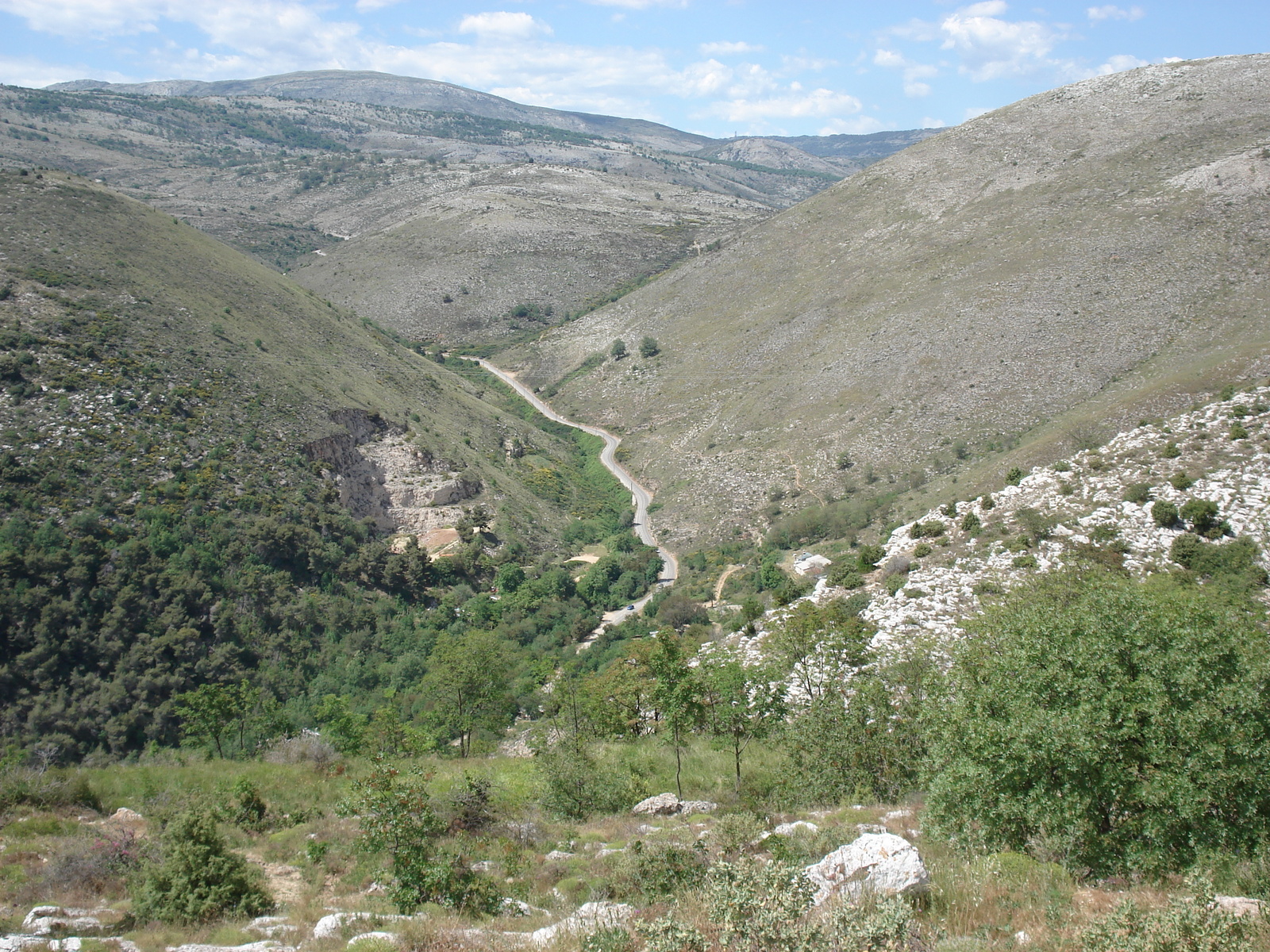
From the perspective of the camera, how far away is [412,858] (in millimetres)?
10547

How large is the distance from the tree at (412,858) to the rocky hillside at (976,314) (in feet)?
121

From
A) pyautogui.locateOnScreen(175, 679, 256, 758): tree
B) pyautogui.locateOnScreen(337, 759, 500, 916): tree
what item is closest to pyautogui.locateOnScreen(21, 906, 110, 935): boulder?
pyautogui.locateOnScreen(337, 759, 500, 916): tree

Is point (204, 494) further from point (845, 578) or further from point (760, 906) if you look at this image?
point (760, 906)

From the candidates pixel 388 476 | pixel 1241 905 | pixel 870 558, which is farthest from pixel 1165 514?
pixel 388 476

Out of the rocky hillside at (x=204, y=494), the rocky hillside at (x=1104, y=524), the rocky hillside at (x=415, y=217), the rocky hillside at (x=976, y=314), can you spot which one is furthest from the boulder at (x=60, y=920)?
the rocky hillside at (x=415, y=217)

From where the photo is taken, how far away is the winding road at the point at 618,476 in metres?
49.1

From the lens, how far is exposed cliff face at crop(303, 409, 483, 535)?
153 feet

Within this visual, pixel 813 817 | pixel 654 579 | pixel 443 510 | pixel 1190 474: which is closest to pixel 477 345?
pixel 443 510

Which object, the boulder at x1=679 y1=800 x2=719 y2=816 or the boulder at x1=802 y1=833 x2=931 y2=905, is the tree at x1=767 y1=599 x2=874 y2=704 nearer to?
the boulder at x1=679 y1=800 x2=719 y2=816

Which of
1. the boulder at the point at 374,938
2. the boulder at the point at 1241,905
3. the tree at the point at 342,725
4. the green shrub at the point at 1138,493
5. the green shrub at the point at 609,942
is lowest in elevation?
the tree at the point at 342,725

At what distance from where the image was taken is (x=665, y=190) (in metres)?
176

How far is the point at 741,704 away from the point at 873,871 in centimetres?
1201

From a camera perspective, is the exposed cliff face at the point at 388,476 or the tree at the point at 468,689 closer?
the tree at the point at 468,689

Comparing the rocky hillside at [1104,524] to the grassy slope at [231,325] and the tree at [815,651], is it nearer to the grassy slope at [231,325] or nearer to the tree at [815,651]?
the tree at [815,651]
